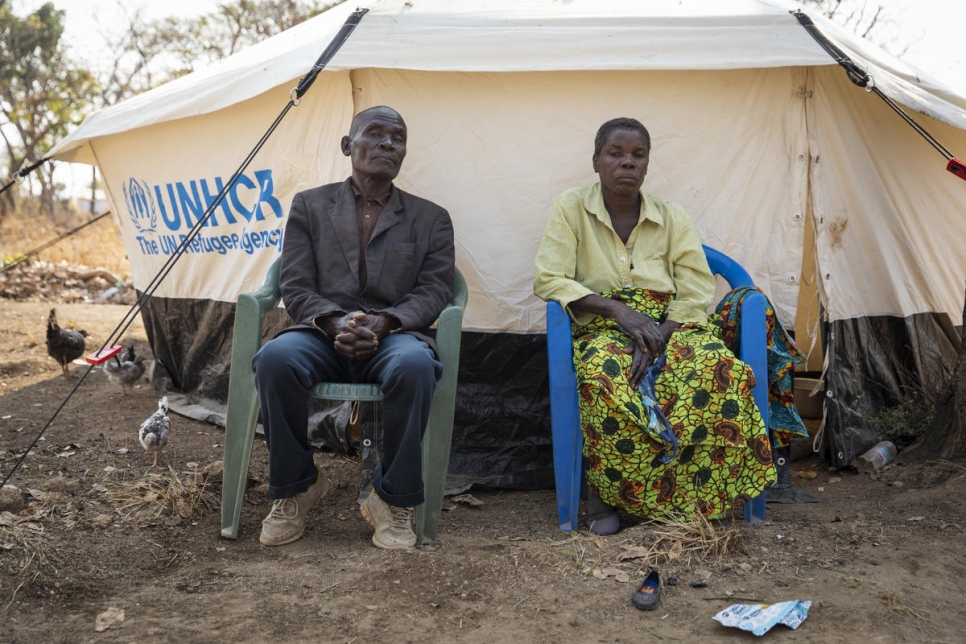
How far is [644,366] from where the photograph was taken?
3.09 m

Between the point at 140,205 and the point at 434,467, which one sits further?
the point at 140,205

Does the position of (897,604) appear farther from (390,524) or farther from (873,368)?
(873,368)

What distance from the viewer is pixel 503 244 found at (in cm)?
391

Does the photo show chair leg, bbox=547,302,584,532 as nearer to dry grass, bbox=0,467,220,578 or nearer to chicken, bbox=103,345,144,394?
dry grass, bbox=0,467,220,578

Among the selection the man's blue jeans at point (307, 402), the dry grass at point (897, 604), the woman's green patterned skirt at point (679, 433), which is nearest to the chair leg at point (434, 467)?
the man's blue jeans at point (307, 402)

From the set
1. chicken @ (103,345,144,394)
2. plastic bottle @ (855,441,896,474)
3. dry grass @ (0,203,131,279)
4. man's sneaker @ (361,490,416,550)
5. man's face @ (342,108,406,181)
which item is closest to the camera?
man's sneaker @ (361,490,416,550)

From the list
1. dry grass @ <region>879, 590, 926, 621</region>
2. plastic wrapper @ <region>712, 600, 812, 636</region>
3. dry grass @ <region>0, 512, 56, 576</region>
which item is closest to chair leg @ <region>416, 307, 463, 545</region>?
plastic wrapper @ <region>712, 600, 812, 636</region>

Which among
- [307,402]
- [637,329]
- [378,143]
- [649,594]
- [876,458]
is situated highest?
[378,143]

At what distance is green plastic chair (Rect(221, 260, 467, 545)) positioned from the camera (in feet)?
9.99

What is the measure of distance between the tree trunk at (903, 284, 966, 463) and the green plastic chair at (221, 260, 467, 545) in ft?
6.86

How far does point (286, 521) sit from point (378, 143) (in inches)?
57.5

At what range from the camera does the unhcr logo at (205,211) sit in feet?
14.1

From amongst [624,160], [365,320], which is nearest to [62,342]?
[365,320]

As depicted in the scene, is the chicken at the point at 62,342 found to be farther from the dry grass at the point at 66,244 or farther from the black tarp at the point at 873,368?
the dry grass at the point at 66,244
